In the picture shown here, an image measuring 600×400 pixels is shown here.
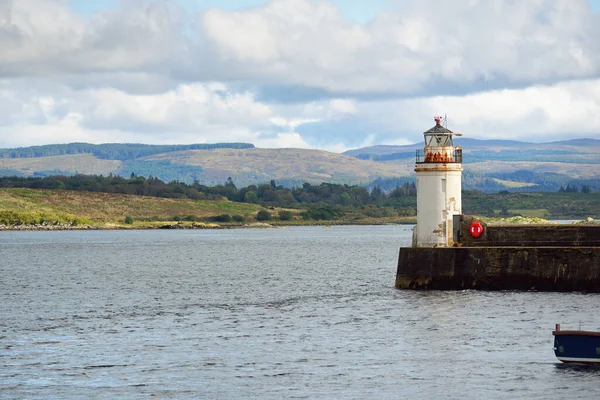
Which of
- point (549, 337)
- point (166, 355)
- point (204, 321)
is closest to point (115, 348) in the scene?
point (166, 355)

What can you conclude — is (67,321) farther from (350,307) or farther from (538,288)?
(538,288)

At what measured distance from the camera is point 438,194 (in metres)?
48.6

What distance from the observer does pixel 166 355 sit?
35188 mm

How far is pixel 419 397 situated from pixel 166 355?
34.8 ft

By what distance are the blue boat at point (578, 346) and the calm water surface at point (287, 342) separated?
482 mm

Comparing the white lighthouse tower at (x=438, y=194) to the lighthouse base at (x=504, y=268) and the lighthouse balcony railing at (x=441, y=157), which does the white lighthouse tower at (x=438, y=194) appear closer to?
the lighthouse balcony railing at (x=441, y=157)

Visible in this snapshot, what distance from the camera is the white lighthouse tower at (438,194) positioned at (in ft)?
159

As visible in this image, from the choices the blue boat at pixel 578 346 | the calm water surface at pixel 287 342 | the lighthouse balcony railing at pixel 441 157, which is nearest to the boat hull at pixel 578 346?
the blue boat at pixel 578 346

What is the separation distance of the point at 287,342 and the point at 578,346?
11396mm

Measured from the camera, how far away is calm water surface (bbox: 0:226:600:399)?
29.8 meters

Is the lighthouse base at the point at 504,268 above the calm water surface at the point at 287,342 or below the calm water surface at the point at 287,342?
above

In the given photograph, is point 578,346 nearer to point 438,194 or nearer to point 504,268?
point 504,268

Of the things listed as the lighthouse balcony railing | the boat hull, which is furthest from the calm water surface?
the lighthouse balcony railing

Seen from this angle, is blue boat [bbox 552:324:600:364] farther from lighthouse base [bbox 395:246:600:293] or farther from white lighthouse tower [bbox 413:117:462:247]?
white lighthouse tower [bbox 413:117:462:247]
